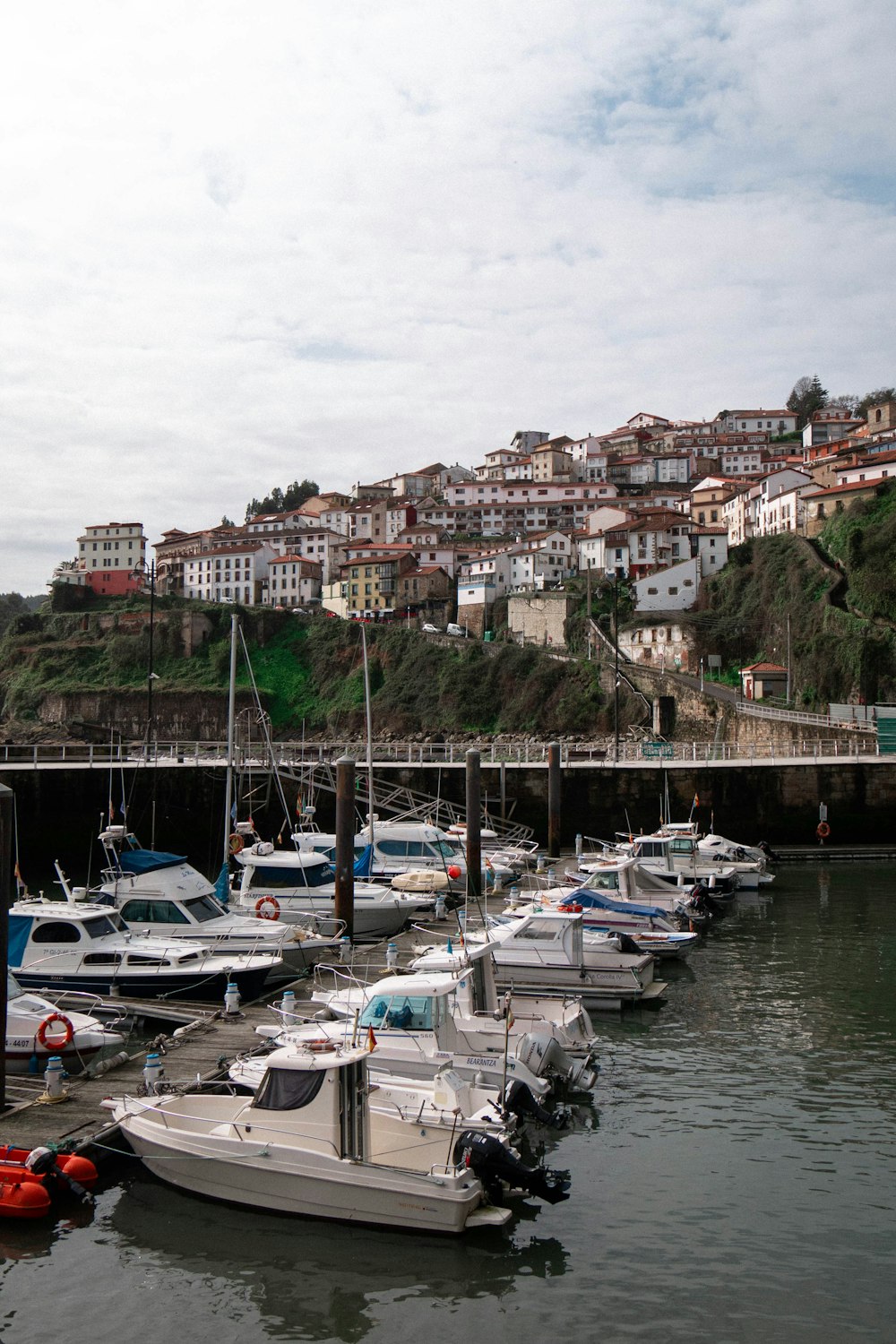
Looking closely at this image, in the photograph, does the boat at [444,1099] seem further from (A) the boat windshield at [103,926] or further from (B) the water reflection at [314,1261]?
(A) the boat windshield at [103,926]

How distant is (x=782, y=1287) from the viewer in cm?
1209

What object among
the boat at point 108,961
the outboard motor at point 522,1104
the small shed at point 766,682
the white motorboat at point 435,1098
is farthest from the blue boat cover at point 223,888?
the small shed at point 766,682

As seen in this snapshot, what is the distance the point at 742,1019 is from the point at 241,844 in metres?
14.7

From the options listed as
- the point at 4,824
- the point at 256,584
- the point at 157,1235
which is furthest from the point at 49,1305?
the point at 256,584

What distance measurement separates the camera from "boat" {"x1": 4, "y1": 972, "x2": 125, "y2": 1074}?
17188 millimetres

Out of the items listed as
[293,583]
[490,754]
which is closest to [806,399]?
[293,583]

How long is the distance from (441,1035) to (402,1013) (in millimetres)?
646

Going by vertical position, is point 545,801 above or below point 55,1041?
above

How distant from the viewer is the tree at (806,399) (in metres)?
177

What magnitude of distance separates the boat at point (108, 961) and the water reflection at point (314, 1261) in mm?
7918

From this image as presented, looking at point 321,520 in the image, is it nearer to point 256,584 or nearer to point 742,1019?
point 256,584

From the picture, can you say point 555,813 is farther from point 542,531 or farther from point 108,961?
point 542,531

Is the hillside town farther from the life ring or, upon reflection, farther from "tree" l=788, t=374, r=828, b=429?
the life ring

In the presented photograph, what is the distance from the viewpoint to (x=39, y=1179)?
13.3m
